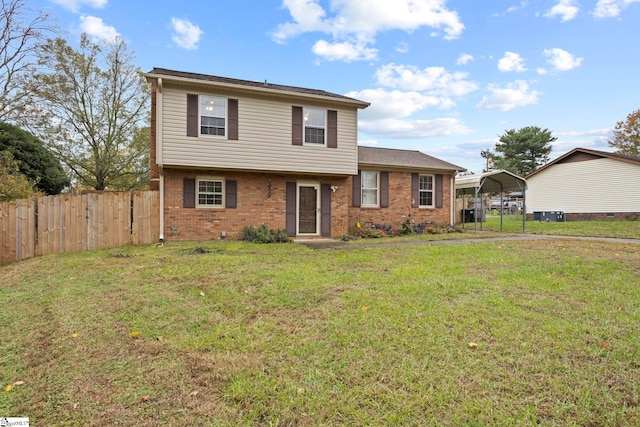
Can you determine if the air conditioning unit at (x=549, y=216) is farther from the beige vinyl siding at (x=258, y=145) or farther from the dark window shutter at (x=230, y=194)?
the dark window shutter at (x=230, y=194)

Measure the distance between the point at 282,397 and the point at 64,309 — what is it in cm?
333

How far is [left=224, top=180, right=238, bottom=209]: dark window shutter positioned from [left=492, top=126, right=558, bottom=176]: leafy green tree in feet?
117

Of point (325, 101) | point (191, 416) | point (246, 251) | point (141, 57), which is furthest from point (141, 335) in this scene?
point (141, 57)

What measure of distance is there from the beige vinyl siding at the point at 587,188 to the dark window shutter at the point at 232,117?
22.2m

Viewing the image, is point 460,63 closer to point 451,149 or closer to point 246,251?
point 246,251

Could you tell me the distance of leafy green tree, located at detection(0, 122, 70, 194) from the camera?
14070mm

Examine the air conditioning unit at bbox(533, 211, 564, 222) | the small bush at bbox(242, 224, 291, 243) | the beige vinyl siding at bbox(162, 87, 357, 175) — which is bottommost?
the small bush at bbox(242, 224, 291, 243)

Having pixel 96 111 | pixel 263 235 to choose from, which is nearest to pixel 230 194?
pixel 263 235

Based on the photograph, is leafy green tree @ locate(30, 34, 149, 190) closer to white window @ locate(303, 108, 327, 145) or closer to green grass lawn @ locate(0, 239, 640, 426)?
white window @ locate(303, 108, 327, 145)

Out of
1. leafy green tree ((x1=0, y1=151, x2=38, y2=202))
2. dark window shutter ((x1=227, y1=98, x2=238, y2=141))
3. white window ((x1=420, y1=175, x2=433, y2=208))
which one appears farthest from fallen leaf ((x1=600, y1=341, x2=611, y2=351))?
leafy green tree ((x1=0, y1=151, x2=38, y2=202))

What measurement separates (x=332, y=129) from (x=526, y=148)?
34.3 metres

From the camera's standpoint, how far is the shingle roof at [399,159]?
43.5 feet

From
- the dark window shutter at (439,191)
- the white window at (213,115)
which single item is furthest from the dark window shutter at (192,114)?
the dark window shutter at (439,191)

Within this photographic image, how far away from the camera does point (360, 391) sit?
2.21m
